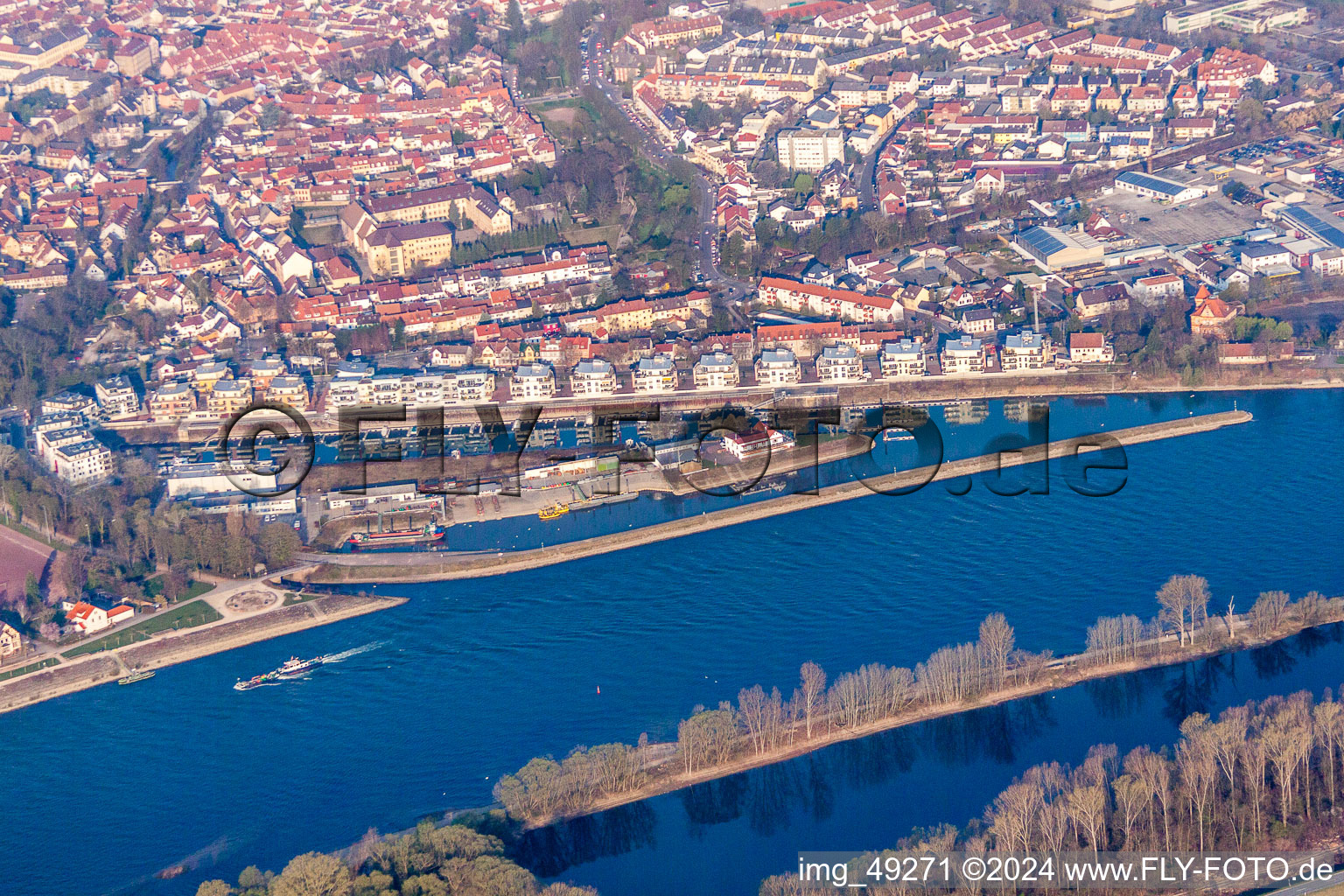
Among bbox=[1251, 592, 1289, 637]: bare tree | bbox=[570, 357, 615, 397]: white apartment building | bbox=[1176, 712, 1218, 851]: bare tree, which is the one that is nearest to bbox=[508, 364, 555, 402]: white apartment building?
bbox=[570, 357, 615, 397]: white apartment building

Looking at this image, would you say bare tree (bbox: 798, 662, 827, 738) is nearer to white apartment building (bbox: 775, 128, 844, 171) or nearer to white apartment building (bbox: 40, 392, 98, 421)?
white apartment building (bbox: 40, 392, 98, 421)

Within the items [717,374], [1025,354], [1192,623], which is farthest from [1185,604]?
[717,374]

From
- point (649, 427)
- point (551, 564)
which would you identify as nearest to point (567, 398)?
point (649, 427)

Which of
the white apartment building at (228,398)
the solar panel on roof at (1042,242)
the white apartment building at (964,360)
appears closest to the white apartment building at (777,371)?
the white apartment building at (964,360)

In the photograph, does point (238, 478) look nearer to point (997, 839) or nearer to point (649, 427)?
point (649, 427)

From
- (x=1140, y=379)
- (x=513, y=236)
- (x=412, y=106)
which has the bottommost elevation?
(x=1140, y=379)

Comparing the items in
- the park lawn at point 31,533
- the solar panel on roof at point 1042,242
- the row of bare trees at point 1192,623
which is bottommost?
the row of bare trees at point 1192,623

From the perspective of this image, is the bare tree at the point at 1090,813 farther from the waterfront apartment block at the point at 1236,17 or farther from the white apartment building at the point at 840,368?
the waterfront apartment block at the point at 1236,17
